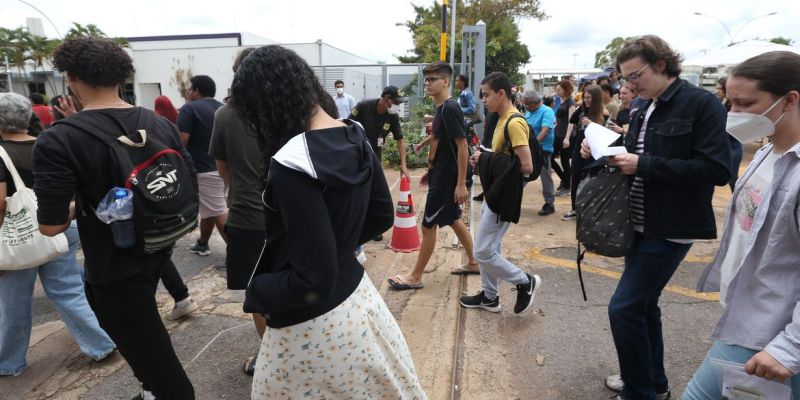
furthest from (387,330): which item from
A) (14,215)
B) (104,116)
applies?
(14,215)

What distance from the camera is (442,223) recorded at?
3.82 m

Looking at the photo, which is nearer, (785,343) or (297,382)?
(785,343)

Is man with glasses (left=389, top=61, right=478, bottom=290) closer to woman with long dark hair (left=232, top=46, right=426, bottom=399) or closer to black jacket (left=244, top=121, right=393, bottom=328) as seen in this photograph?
woman with long dark hair (left=232, top=46, right=426, bottom=399)

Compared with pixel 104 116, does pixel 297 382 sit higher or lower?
lower

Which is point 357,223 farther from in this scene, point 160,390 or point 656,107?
point 656,107

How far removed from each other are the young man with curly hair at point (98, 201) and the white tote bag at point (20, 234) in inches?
23.4

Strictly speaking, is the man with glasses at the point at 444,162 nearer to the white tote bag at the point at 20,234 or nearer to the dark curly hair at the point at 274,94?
the dark curly hair at the point at 274,94

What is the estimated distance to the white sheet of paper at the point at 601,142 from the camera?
219 cm

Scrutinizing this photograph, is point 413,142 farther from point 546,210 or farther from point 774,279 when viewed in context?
point 774,279

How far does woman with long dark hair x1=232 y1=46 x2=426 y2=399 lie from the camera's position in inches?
49.1

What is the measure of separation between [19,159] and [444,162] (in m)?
2.81

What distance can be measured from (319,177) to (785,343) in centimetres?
146

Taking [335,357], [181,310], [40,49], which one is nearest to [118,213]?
[335,357]

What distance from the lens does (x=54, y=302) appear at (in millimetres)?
2885
